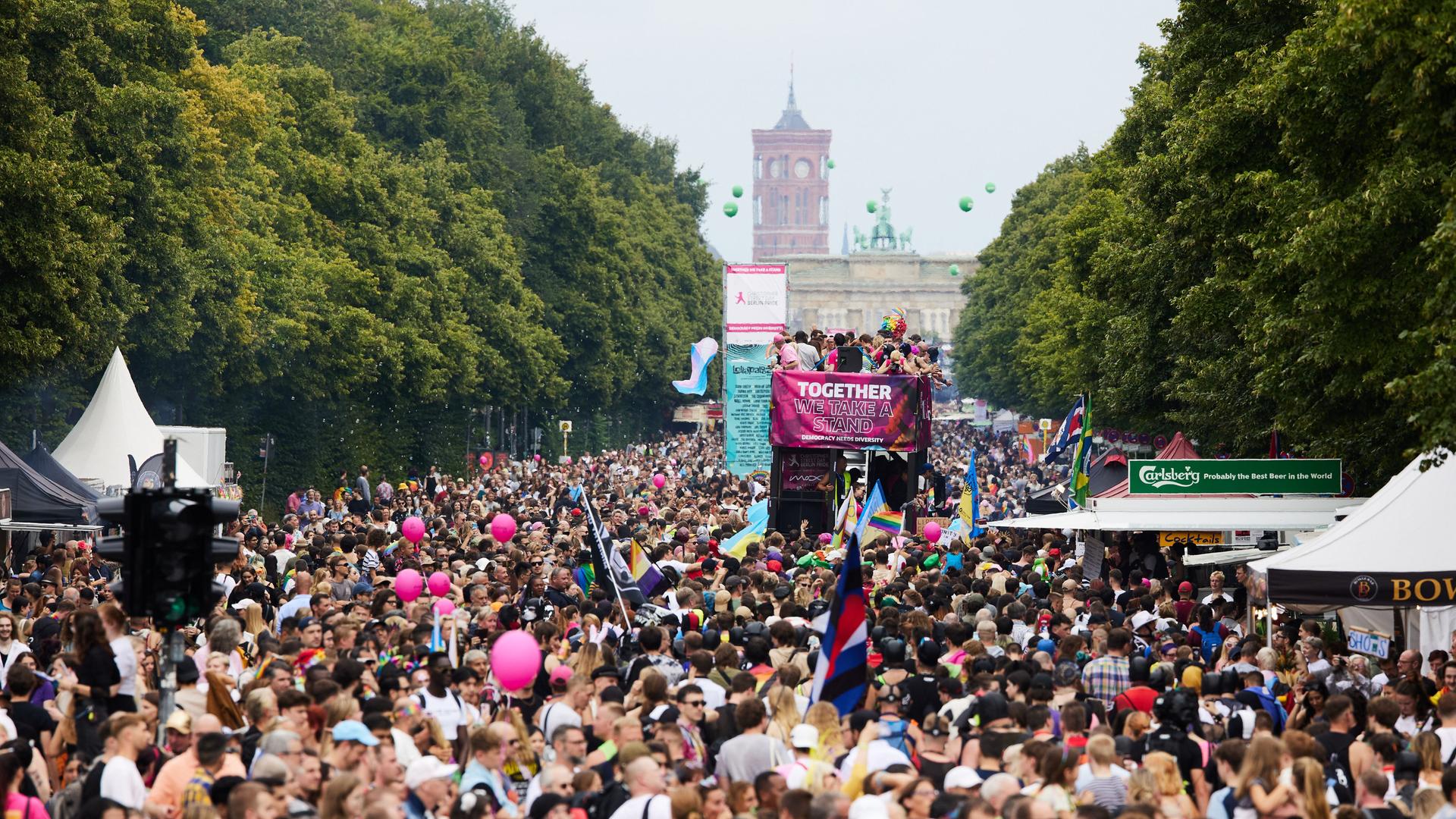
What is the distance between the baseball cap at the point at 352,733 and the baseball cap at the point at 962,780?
2744 mm

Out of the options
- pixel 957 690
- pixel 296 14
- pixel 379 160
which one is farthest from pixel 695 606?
pixel 296 14

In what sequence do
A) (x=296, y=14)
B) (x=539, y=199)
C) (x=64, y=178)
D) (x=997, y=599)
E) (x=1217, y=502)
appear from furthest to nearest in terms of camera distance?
1. (x=539, y=199)
2. (x=296, y=14)
3. (x=64, y=178)
4. (x=1217, y=502)
5. (x=997, y=599)

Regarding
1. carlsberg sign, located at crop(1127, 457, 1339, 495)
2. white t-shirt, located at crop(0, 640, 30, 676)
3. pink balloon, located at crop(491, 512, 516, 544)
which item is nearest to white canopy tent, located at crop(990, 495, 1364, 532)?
carlsberg sign, located at crop(1127, 457, 1339, 495)

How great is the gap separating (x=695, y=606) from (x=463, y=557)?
22.5 feet

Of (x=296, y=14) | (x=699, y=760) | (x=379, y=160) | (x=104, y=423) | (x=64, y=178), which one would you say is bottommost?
(x=699, y=760)

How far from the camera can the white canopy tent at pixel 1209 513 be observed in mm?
22297

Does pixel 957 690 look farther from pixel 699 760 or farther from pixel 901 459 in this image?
pixel 901 459

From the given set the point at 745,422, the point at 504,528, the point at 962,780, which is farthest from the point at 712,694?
the point at 745,422

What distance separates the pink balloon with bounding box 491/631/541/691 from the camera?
492 inches

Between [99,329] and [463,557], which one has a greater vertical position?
[99,329]

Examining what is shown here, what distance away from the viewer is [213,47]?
61.8 meters

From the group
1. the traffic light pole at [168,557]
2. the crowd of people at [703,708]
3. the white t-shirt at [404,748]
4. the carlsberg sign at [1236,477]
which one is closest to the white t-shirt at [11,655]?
the crowd of people at [703,708]

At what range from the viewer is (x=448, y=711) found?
40.5ft

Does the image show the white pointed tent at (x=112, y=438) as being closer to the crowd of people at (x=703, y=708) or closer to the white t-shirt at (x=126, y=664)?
the crowd of people at (x=703, y=708)
